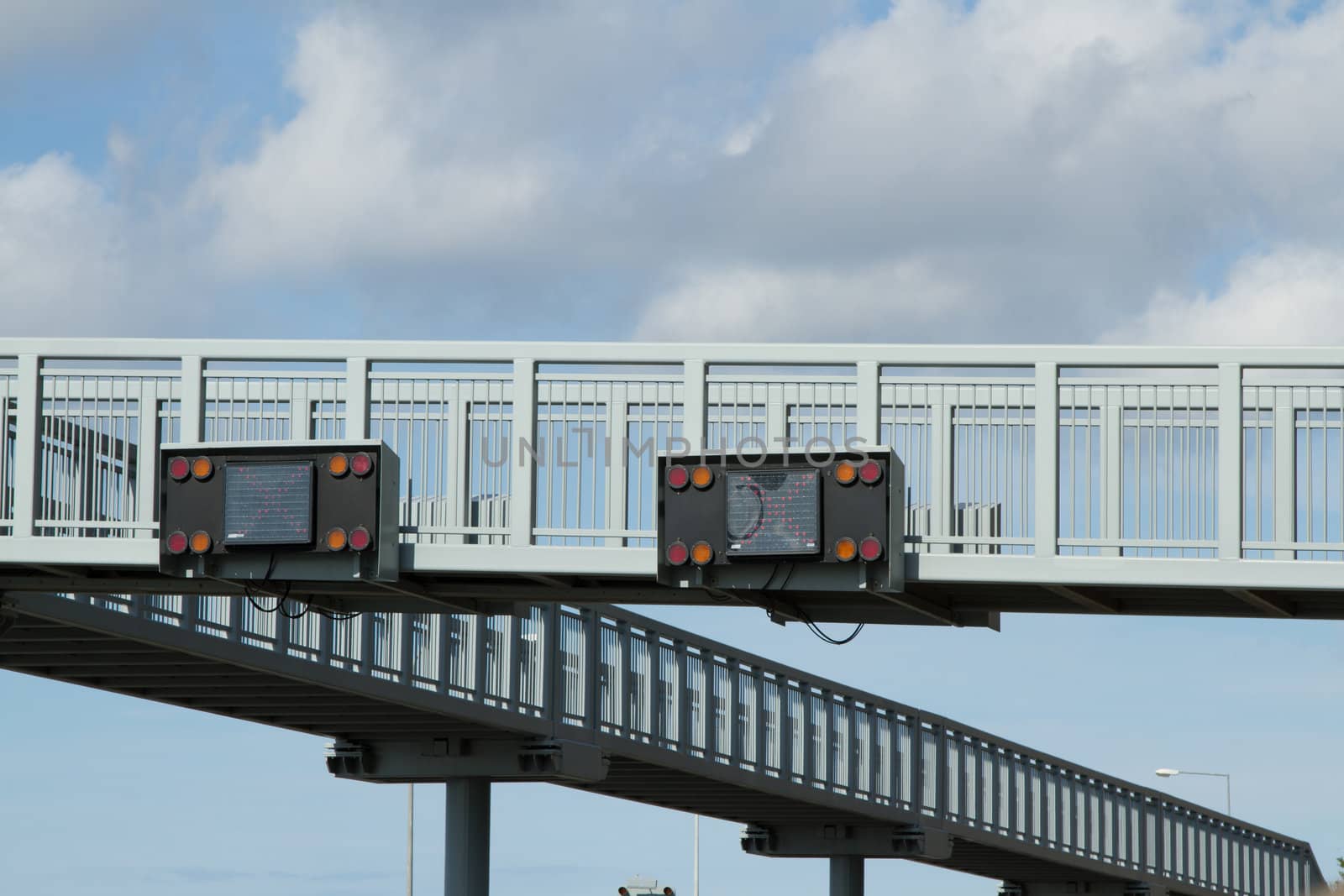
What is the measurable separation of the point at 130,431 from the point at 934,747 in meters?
33.6

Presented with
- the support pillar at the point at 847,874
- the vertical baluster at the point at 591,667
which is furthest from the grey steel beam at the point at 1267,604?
the support pillar at the point at 847,874

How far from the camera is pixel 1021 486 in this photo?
738 inches

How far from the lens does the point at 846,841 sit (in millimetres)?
50562

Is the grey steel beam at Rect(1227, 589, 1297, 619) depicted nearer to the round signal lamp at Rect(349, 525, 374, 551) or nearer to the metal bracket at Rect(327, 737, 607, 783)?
the round signal lamp at Rect(349, 525, 374, 551)

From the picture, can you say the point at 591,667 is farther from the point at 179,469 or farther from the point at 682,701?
the point at 179,469

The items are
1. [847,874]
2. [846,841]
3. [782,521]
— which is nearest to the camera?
[782,521]

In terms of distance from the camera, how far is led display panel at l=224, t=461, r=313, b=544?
19000 mm

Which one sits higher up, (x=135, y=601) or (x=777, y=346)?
(x=777, y=346)

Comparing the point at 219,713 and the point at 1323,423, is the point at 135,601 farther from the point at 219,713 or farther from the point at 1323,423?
the point at 1323,423

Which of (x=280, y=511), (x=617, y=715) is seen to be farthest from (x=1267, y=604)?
(x=617, y=715)

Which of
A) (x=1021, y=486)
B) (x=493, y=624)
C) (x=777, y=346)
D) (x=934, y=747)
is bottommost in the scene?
(x=934, y=747)

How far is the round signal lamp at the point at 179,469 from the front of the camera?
19.3 m

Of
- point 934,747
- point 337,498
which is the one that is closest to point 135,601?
point 337,498

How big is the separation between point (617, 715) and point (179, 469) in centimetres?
2045
